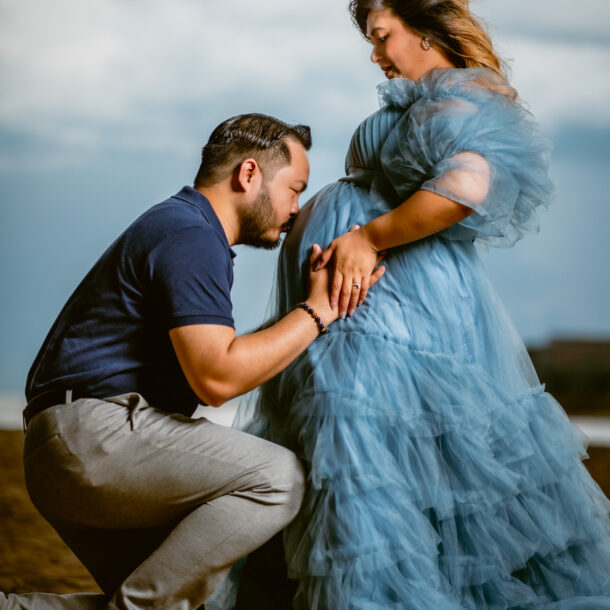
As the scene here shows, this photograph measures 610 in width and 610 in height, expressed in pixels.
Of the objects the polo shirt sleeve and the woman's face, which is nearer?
the polo shirt sleeve

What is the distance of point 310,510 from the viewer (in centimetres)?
144

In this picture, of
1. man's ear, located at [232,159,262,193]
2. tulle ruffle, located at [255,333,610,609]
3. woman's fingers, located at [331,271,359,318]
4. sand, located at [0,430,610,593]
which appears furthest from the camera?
sand, located at [0,430,610,593]

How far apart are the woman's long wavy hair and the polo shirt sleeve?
2.06ft

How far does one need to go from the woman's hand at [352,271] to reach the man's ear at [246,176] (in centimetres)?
22

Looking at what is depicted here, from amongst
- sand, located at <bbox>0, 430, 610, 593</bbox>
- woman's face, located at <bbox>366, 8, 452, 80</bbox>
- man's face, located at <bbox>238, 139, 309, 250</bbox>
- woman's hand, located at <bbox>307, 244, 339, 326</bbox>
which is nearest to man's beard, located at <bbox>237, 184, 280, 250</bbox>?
man's face, located at <bbox>238, 139, 309, 250</bbox>

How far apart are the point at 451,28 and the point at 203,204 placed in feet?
2.02

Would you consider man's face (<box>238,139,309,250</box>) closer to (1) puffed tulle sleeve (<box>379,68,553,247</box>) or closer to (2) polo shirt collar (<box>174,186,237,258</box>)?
(2) polo shirt collar (<box>174,186,237,258</box>)

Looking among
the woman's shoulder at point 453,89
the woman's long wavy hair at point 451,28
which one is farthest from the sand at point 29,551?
the woman's long wavy hair at point 451,28

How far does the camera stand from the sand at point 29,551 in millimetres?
2064

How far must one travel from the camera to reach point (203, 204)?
156 centimetres

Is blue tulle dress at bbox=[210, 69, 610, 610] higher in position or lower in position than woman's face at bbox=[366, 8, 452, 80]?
lower

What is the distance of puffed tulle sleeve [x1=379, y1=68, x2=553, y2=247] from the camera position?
4.73 feet

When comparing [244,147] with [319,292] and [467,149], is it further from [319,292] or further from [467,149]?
[467,149]

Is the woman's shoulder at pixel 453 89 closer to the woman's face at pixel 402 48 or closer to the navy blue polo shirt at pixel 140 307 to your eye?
the woman's face at pixel 402 48
